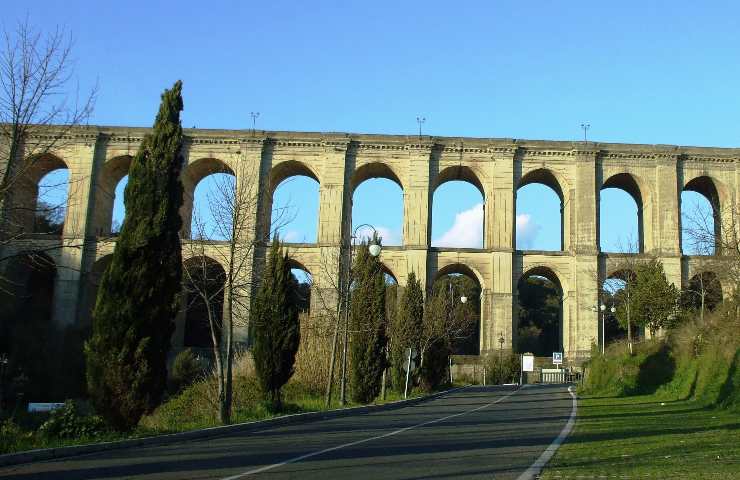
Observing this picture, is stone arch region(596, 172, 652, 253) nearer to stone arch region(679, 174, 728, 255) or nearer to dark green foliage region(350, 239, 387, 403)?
stone arch region(679, 174, 728, 255)

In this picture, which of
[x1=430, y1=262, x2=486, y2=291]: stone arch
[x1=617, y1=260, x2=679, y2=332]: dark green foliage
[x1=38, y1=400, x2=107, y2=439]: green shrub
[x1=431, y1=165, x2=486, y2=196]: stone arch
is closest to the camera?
[x1=38, y1=400, x2=107, y2=439]: green shrub

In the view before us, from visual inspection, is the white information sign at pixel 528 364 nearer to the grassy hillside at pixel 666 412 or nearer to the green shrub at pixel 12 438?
the grassy hillside at pixel 666 412

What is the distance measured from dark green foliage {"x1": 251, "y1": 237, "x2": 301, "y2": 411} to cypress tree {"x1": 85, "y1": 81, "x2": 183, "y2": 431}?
6509 millimetres

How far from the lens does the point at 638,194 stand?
53.2 m

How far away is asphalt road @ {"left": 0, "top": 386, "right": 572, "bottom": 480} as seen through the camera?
882 centimetres

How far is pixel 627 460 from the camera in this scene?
382 inches

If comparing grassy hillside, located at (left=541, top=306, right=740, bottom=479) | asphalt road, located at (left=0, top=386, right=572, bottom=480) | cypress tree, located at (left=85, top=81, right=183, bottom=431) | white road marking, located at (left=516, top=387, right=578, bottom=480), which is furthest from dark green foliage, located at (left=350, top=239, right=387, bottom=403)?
cypress tree, located at (left=85, top=81, right=183, bottom=431)

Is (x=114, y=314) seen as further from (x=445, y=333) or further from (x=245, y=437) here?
(x=445, y=333)

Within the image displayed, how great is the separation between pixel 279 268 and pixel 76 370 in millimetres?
25094

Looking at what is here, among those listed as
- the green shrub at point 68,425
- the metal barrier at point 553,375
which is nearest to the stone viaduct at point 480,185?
the metal barrier at point 553,375

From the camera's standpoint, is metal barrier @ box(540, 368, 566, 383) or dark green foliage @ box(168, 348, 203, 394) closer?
dark green foliage @ box(168, 348, 203, 394)

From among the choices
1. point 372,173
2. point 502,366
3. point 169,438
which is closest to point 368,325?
point 169,438

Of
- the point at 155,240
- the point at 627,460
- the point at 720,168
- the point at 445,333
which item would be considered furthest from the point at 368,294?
the point at 720,168

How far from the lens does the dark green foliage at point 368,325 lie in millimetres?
28156
